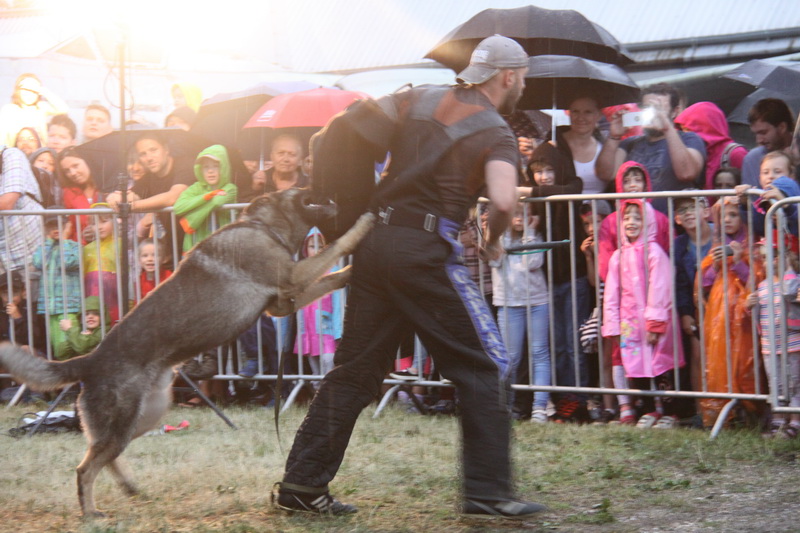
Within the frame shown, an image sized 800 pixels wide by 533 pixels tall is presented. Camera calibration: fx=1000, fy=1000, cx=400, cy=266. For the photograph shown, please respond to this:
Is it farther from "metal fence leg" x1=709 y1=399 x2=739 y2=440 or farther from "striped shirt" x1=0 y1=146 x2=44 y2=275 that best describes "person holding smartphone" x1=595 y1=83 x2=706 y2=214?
"striped shirt" x1=0 y1=146 x2=44 y2=275

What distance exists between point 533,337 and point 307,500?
3.08 metres

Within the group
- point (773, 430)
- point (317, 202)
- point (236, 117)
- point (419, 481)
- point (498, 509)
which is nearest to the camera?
point (498, 509)

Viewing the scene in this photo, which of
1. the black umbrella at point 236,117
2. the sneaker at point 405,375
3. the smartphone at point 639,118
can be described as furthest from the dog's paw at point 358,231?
the black umbrella at point 236,117

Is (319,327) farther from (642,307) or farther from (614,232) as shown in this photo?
(642,307)

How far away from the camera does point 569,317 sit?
7.24 meters

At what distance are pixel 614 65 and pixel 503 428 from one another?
4912 millimetres

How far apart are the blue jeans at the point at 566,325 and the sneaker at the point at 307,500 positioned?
3.01 meters

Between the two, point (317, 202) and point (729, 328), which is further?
point (729, 328)

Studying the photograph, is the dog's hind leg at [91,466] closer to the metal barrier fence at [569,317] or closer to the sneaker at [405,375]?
the metal barrier fence at [569,317]

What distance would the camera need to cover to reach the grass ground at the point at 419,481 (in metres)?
4.52

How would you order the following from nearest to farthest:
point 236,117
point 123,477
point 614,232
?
point 123,477
point 614,232
point 236,117

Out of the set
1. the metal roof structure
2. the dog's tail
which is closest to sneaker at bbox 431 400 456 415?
the dog's tail

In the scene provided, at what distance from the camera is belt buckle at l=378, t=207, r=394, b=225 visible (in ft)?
14.7

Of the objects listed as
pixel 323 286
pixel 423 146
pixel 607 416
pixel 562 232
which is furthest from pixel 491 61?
pixel 607 416
